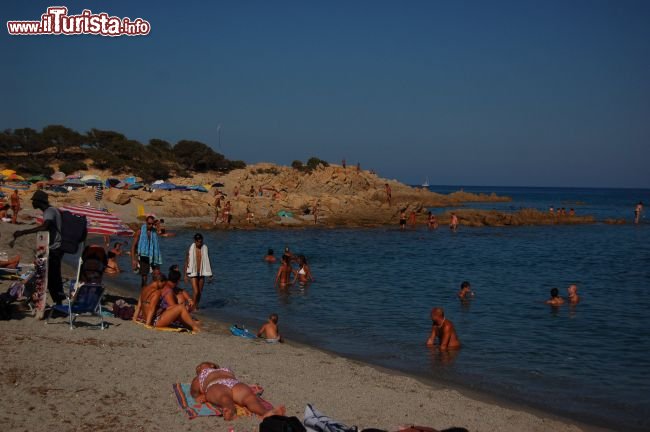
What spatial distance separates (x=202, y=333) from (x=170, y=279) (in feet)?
3.87

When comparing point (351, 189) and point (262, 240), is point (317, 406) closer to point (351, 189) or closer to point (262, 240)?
point (262, 240)

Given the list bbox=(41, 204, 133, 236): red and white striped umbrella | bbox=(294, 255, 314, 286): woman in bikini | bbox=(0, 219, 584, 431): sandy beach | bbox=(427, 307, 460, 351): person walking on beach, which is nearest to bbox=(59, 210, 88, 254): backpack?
bbox=(0, 219, 584, 431): sandy beach

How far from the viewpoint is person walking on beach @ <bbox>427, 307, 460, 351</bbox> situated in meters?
10.5

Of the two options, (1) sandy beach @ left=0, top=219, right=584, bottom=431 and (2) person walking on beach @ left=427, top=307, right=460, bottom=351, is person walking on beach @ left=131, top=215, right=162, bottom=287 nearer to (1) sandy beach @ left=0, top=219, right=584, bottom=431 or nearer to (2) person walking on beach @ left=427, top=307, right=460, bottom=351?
(1) sandy beach @ left=0, top=219, right=584, bottom=431

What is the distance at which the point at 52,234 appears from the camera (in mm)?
9000

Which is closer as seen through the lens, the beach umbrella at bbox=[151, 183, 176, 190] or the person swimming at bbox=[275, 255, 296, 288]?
the person swimming at bbox=[275, 255, 296, 288]

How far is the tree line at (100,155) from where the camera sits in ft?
180

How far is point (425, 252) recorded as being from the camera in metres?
27.3

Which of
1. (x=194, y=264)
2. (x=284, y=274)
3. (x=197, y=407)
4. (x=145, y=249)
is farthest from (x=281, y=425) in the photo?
(x=284, y=274)

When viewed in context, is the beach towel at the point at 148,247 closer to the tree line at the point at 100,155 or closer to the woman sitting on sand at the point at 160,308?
the woman sitting on sand at the point at 160,308

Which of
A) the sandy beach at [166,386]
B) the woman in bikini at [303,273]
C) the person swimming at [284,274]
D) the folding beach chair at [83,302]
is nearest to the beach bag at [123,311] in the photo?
the sandy beach at [166,386]

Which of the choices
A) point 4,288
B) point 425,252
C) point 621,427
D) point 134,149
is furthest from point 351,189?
point 621,427

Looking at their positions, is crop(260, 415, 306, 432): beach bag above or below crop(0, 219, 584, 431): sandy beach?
above

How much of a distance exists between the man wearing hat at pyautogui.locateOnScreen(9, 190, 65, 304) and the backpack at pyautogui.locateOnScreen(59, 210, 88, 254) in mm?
59
